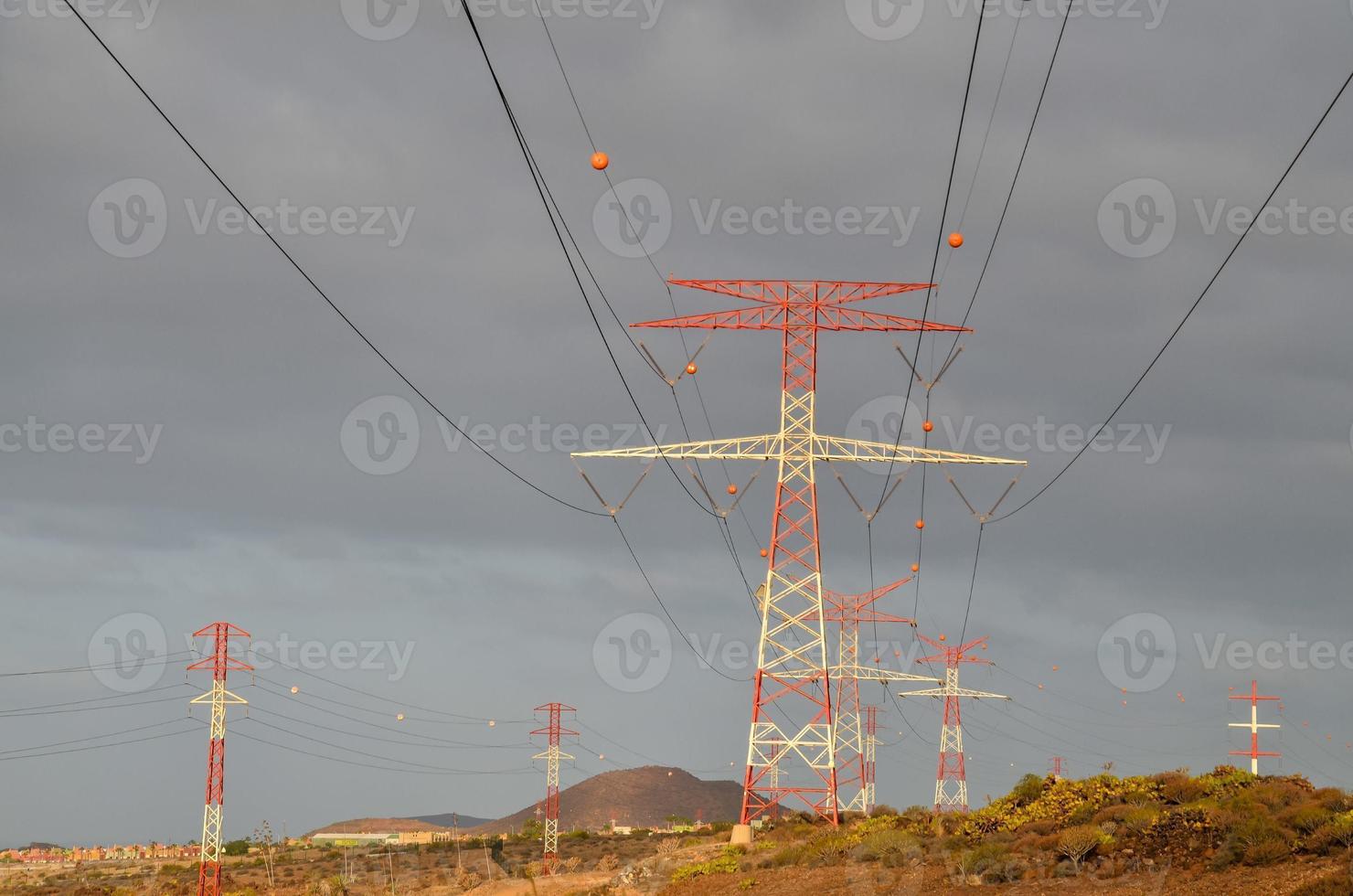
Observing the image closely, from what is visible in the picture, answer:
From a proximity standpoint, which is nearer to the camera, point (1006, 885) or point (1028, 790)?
point (1006, 885)

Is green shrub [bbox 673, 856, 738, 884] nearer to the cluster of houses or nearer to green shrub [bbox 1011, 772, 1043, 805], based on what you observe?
green shrub [bbox 1011, 772, 1043, 805]

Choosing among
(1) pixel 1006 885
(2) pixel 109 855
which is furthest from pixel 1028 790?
(2) pixel 109 855

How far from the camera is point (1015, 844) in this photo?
3931cm

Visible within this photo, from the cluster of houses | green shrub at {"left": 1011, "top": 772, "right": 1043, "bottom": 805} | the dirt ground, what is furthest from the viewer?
the cluster of houses

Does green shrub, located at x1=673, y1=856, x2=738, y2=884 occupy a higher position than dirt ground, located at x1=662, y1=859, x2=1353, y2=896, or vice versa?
dirt ground, located at x1=662, y1=859, x2=1353, y2=896

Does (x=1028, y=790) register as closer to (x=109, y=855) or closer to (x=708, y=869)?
(x=708, y=869)

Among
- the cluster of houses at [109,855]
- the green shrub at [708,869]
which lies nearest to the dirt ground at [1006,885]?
the green shrub at [708,869]

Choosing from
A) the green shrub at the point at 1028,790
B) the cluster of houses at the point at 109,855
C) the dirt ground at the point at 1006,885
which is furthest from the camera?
the cluster of houses at the point at 109,855

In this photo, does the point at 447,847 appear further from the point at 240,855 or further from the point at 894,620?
the point at 894,620

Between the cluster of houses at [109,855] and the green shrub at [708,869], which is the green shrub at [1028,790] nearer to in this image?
the green shrub at [708,869]

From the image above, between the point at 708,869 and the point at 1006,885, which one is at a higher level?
the point at 1006,885

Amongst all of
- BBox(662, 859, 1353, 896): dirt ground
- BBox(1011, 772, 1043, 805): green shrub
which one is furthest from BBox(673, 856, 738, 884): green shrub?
BBox(1011, 772, 1043, 805): green shrub

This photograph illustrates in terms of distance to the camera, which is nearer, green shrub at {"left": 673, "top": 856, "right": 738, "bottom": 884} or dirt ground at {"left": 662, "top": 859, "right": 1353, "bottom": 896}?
dirt ground at {"left": 662, "top": 859, "right": 1353, "bottom": 896}

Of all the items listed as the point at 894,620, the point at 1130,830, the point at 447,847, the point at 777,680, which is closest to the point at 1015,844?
the point at 1130,830
